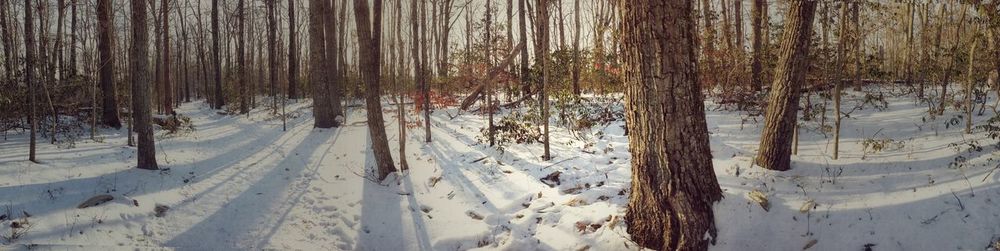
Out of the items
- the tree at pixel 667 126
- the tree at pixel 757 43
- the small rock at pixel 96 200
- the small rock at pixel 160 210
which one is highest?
the tree at pixel 757 43

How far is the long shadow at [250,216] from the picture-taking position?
533 cm

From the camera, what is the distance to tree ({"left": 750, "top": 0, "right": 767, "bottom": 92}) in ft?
33.0

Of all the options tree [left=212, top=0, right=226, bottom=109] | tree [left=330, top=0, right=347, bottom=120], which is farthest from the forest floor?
tree [left=212, top=0, right=226, bottom=109]

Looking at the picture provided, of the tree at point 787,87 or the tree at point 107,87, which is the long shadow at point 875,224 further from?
the tree at point 107,87

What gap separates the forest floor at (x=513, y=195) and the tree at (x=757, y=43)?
4.90 ft

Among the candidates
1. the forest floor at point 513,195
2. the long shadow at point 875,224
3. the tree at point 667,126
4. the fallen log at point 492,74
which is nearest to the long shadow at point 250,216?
the forest floor at point 513,195

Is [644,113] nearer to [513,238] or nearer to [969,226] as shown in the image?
[513,238]

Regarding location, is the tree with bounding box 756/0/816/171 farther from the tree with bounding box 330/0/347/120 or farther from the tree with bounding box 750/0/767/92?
the tree with bounding box 330/0/347/120

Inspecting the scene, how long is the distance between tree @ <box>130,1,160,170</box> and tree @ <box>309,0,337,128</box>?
611 cm

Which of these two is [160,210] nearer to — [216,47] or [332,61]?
[332,61]

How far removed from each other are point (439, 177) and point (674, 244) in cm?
450

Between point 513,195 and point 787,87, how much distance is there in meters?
3.53

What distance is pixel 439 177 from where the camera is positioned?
25.8 ft

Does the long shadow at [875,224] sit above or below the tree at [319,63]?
below
